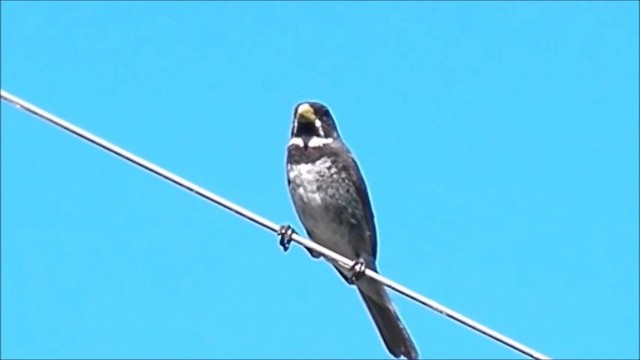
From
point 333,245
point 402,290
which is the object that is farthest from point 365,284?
point 402,290

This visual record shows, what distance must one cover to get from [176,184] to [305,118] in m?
3.79

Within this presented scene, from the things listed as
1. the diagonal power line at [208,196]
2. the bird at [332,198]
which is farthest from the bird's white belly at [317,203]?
the diagonal power line at [208,196]

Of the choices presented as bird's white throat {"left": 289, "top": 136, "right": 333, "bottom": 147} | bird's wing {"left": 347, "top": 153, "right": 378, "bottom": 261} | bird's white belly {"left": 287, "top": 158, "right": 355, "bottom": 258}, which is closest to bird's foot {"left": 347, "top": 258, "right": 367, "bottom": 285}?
bird's white belly {"left": 287, "top": 158, "right": 355, "bottom": 258}

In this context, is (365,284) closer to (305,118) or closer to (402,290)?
(305,118)

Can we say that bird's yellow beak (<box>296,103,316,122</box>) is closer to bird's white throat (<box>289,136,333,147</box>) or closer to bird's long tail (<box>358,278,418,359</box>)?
bird's white throat (<box>289,136,333,147</box>)

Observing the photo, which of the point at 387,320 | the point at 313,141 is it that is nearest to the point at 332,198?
the point at 313,141

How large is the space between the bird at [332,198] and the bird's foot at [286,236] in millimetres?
745

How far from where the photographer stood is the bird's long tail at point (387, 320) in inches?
374

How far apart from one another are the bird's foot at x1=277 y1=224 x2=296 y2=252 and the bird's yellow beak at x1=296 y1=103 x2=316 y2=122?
1.28 meters

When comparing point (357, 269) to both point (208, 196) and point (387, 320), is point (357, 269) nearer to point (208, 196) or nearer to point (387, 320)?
point (387, 320)

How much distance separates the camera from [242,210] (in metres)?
6.82

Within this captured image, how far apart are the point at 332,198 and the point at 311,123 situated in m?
0.55

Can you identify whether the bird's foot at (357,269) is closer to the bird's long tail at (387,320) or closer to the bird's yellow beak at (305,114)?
the bird's long tail at (387,320)

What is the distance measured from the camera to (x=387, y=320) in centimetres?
976
